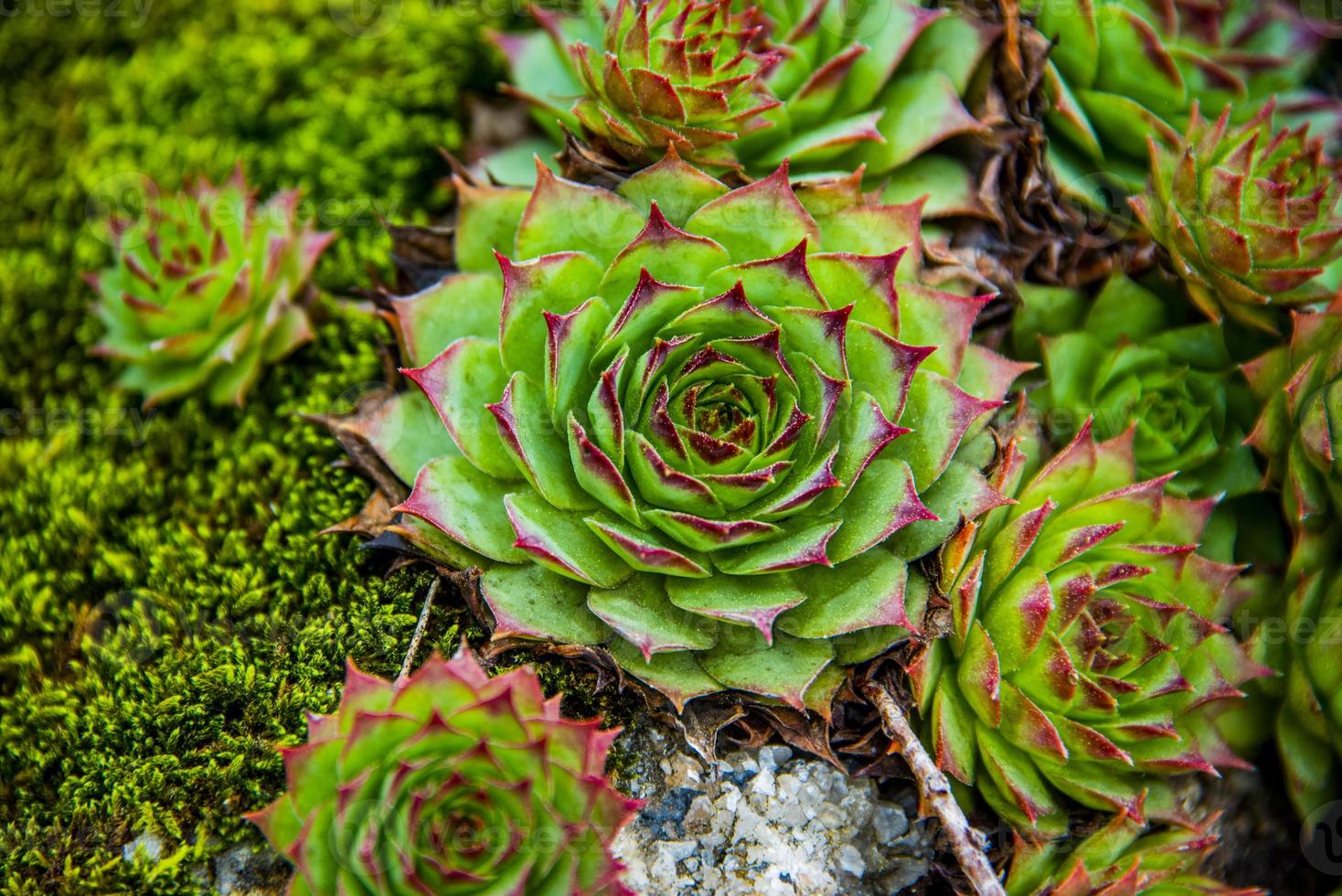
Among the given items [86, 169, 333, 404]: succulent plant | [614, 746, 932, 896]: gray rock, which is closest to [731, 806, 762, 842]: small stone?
[614, 746, 932, 896]: gray rock

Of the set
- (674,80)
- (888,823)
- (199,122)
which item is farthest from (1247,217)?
(199,122)

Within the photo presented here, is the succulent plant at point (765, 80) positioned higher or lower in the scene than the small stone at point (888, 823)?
higher

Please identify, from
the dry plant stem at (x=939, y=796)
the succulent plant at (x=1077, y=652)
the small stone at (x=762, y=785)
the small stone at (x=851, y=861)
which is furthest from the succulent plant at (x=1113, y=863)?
the small stone at (x=762, y=785)

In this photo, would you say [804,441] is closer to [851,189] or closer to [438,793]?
[851,189]

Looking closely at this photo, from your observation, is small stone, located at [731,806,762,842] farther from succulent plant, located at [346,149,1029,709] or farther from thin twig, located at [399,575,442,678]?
thin twig, located at [399,575,442,678]

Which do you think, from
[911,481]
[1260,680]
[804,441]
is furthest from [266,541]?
[1260,680]

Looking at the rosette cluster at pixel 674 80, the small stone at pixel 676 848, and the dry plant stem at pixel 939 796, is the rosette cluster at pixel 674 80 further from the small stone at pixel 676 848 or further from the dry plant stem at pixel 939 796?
the small stone at pixel 676 848

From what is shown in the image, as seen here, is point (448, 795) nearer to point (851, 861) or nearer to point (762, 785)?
point (762, 785)
